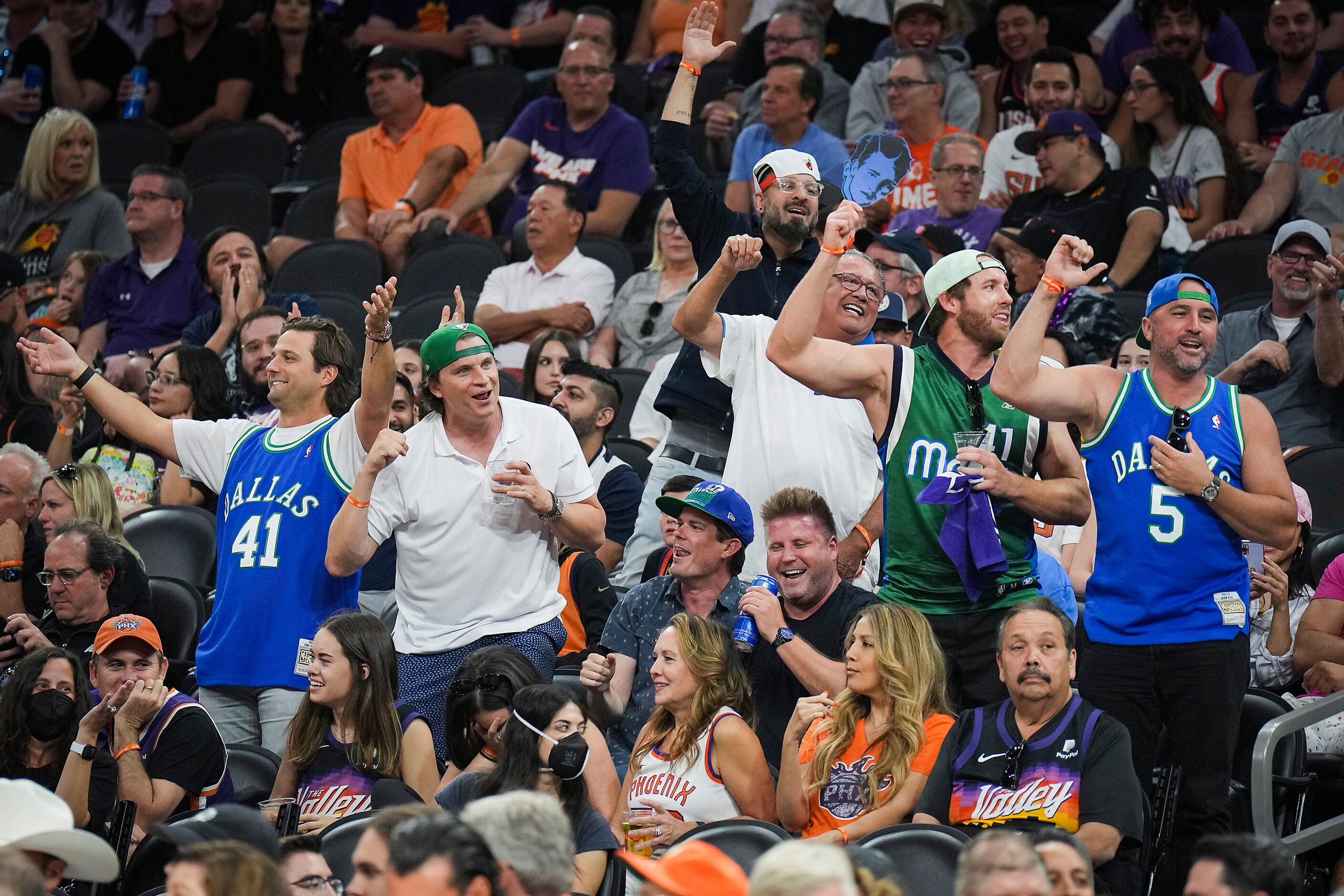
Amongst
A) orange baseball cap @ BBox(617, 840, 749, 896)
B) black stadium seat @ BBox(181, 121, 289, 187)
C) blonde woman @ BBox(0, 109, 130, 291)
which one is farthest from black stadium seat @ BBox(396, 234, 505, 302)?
orange baseball cap @ BBox(617, 840, 749, 896)

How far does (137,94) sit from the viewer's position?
10.8 metres

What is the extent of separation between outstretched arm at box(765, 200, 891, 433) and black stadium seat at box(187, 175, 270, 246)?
18.4 feet

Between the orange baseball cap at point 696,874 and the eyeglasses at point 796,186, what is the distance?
2862 millimetres

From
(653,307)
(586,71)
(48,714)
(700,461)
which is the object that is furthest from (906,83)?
(48,714)

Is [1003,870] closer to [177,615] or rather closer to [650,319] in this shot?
[177,615]

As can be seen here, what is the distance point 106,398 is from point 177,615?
0.95m

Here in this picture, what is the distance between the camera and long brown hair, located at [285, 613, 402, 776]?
4.83 meters

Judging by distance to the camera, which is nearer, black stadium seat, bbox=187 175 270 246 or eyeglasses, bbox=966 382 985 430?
eyeglasses, bbox=966 382 985 430

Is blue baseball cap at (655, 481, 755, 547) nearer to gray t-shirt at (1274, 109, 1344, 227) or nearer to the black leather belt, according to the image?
the black leather belt

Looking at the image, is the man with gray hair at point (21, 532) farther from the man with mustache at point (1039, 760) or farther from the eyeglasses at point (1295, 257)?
the eyeglasses at point (1295, 257)

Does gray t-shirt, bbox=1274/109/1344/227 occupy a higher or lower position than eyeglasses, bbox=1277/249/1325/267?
higher

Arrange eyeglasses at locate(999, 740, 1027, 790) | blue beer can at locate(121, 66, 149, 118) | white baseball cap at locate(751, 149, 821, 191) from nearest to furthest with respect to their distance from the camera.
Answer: eyeglasses at locate(999, 740, 1027, 790)
white baseball cap at locate(751, 149, 821, 191)
blue beer can at locate(121, 66, 149, 118)

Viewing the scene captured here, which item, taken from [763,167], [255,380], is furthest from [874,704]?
[255,380]

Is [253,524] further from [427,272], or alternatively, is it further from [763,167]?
[427,272]
